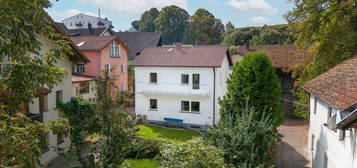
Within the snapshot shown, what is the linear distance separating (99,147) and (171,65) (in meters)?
14.4

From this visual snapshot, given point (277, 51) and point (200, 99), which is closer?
point (200, 99)

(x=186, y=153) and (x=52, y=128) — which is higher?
(x=52, y=128)

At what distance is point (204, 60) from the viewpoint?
73.7 ft

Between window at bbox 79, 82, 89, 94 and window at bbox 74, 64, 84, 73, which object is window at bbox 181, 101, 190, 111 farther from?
window at bbox 74, 64, 84, 73

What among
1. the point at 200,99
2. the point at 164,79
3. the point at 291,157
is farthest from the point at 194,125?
the point at 291,157

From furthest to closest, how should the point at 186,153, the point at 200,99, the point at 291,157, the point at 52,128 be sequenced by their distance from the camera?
the point at 200,99
the point at 291,157
the point at 186,153
the point at 52,128

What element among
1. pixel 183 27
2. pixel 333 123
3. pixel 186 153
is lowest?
pixel 186 153

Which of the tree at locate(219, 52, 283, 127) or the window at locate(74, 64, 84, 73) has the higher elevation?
the window at locate(74, 64, 84, 73)

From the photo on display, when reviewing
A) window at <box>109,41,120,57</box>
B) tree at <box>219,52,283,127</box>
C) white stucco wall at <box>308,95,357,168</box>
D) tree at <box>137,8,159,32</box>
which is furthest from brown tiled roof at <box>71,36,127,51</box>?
tree at <box>137,8,159,32</box>

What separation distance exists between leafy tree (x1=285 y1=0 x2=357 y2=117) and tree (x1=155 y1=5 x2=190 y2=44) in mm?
54847

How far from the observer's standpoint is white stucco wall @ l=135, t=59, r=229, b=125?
22.1 m

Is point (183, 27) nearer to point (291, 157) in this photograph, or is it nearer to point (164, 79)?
point (164, 79)

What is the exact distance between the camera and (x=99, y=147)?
359 inches

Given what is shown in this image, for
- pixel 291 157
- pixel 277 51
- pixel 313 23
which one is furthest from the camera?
pixel 277 51
